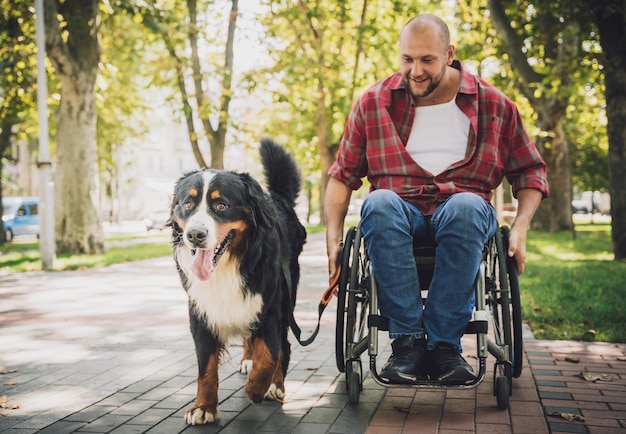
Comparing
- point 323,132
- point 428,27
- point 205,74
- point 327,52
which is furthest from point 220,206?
point 323,132

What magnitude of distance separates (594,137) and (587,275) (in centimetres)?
2330

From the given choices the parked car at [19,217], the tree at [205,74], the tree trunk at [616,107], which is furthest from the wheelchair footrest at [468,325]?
the parked car at [19,217]

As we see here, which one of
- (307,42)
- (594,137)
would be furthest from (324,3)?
(594,137)

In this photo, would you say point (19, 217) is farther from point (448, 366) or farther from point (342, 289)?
point (448, 366)

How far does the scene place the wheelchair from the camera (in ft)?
10.7

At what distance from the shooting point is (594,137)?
30.3 meters

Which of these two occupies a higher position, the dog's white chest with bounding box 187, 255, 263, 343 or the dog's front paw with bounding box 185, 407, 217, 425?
the dog's white chest with bounding box 187, 255, 263, 343

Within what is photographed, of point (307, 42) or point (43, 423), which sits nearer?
point (43, 423)

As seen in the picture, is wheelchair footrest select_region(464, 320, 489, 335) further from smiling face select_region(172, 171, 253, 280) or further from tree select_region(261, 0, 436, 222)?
tree select_region(261, 0, 436, 222)

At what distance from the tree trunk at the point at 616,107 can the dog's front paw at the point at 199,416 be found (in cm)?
961

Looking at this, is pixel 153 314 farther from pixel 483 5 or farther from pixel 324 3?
pixel 324 3

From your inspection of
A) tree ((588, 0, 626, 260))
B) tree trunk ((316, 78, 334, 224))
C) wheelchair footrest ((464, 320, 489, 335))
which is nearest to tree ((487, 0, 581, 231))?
tree ((588, 0, 626, 260))

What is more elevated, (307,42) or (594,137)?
(307,42)

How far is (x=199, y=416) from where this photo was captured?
3.25 m
